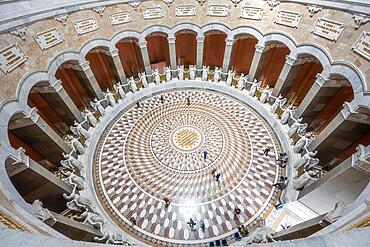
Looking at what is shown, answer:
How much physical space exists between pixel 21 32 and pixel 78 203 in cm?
548

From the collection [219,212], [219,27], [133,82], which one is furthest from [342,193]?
[133,82]

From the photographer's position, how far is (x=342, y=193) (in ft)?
19.5

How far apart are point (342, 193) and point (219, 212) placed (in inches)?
133

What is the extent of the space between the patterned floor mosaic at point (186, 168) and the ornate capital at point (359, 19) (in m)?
4.28

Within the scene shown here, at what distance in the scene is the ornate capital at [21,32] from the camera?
680cm

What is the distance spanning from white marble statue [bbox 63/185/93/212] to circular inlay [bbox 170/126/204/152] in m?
3.50

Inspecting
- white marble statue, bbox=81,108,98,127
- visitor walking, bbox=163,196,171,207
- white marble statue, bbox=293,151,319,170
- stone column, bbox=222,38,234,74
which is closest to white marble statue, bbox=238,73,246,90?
stone column, bbox=222,38,234,74

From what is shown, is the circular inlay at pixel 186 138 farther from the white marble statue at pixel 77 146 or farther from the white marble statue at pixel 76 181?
the white marble statue at pixel 76 181

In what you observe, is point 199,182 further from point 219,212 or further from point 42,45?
point 42,45

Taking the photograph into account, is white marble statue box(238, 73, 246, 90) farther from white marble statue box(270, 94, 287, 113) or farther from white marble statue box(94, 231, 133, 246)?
white marble statue box(94, 231, 133, 246)

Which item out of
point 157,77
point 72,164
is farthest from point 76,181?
point 157,77

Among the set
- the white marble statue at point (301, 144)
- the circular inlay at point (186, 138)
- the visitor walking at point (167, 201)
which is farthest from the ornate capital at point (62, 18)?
the white marble statue at point (301, 144)

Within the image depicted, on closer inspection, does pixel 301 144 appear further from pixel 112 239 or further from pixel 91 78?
pixel 91 78

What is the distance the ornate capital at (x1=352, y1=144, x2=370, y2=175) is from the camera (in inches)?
214
